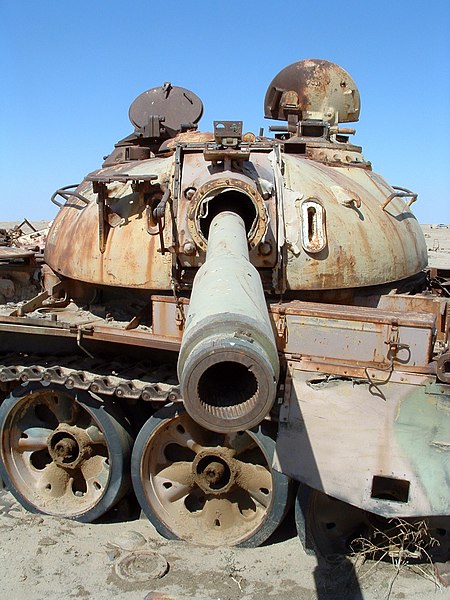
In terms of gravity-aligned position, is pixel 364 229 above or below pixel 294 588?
above

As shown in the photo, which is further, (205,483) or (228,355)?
(205,483)

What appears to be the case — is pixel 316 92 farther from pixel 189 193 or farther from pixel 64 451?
pixel 64 451

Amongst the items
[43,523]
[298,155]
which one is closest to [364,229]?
[298,155]

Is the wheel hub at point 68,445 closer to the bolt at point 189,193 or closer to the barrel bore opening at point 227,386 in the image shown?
the bolt at point 189,193

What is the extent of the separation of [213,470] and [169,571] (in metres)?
0.94

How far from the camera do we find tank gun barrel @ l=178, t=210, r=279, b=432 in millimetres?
2822

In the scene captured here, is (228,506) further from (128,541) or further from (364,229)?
(364,229)

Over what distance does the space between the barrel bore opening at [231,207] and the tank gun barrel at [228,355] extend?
7.06 ft

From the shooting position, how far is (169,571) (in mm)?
5820

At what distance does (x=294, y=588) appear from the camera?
18.3ft

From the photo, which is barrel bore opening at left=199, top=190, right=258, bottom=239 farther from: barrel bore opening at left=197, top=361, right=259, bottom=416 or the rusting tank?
barrel bore opening at left=197, top=361, right=259, bottom=416

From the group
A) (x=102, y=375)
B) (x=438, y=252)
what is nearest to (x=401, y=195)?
(x=102, y=375)

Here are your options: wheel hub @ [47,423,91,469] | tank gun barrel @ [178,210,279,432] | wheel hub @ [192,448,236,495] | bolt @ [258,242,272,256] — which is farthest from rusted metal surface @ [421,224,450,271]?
tank gun barrel @ [178,210,279,432]

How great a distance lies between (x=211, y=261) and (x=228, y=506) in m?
3.31
